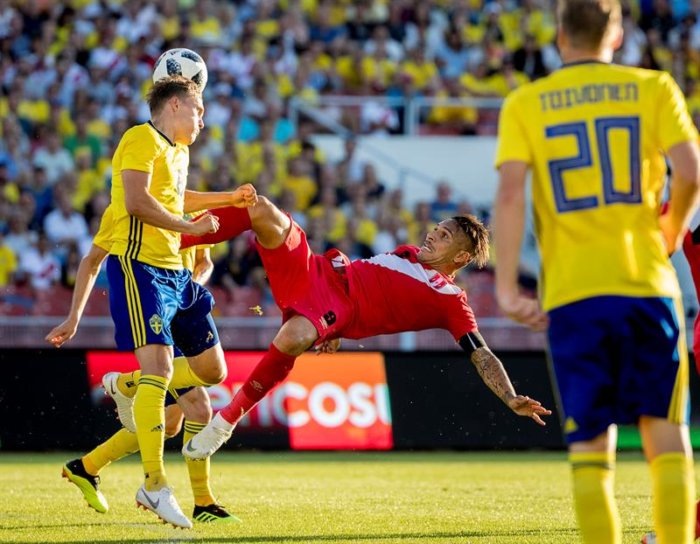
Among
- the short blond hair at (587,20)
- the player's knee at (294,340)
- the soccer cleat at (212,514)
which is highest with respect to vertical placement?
the short blond hair at (587,20)

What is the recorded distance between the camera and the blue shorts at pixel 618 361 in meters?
4.38

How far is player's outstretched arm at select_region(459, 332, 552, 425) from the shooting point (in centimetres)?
653

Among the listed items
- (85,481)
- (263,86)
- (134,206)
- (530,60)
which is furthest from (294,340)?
(530,60)

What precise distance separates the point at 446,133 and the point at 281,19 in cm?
299

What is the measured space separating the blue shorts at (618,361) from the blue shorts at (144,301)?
2.87 meters

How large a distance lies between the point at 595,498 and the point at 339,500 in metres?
4.24

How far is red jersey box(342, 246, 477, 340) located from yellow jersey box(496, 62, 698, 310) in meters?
3.28

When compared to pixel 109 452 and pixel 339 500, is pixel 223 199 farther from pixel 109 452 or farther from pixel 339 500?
pixel 339 500

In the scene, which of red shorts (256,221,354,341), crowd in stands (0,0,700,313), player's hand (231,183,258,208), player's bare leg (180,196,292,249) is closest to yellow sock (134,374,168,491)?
player's bare leg (180,196,292,249)

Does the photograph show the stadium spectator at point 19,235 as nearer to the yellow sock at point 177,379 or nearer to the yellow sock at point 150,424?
the yellow sock at point 177,379

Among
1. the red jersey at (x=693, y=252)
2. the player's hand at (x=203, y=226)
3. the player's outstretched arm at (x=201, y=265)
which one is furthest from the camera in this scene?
the player's outstretched arm at (x=201, y=265)

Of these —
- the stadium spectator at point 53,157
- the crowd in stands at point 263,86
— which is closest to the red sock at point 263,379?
the crowd in stands at point 263,86

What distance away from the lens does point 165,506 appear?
6527 millimetres

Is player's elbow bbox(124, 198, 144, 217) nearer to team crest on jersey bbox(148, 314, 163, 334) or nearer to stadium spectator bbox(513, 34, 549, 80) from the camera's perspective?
team crest on jersey bbox(148, 314, 163, 334)
